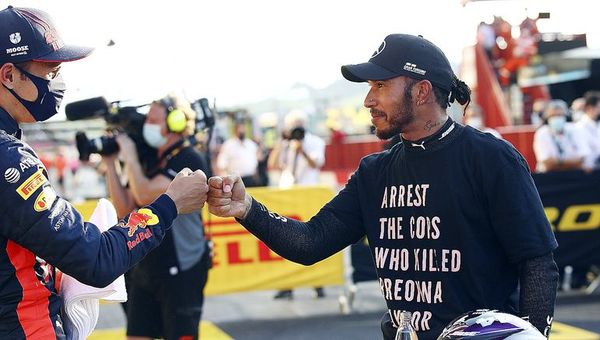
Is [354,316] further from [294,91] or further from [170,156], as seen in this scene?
[294,91]

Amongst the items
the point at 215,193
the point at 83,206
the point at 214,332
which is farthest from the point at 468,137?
the point at 83,206

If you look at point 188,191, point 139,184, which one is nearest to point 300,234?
point 188,191

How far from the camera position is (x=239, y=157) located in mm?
12969

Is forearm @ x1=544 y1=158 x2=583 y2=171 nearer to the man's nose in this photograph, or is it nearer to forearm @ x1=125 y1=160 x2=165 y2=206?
forearm @ x1=125 y1=160 x2=165 y2=206

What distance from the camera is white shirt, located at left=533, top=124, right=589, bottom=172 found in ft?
35.7

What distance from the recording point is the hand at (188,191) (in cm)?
304

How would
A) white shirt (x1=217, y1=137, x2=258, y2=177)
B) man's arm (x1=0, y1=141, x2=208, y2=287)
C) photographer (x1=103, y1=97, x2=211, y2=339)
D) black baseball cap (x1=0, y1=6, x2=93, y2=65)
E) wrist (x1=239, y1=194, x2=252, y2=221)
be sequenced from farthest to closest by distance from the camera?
white shirt (x1=217, y1=137, x2=258, y2=177) → photographer (x1=103, y1=97, x2=211, y2=339) → wrist (x1=239, y1=194, x2=252, y2=221) → black baseball cap (x1=0, y1=6, x2=93, y2=65) → man's arm (x1=0, y1=141, x2=208, y2=287)

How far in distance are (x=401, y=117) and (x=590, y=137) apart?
28.2ft

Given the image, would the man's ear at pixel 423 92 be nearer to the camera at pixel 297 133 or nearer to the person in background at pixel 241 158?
the camera at pixel 297 133

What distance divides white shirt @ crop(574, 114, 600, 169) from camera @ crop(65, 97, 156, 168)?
22.8ft

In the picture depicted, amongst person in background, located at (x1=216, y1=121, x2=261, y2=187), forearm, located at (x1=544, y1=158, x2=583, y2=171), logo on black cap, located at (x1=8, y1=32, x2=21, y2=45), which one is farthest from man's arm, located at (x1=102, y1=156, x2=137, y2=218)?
person in background, located at (x1=216, y1=121, x2=261, y2=187)

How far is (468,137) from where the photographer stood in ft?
10.7

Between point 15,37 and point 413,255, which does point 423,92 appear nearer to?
point 413,255

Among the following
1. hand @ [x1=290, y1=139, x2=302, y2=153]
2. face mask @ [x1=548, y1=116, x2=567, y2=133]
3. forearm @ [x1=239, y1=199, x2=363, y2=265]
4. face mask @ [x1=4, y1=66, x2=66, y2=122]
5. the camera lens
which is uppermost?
face mask @ [x1=4, y1=66, x2=66, y2=122]
